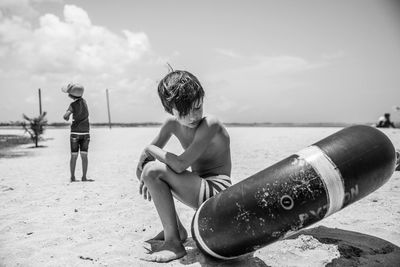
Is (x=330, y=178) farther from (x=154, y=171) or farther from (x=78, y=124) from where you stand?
(x=78, y=124)

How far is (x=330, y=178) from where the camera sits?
2.24 meters

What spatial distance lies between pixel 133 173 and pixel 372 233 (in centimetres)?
555

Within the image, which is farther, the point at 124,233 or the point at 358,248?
the point at 124,233

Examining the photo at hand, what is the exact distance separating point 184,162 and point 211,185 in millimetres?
360

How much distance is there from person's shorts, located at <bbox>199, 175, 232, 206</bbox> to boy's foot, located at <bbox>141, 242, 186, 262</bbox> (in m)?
0.46

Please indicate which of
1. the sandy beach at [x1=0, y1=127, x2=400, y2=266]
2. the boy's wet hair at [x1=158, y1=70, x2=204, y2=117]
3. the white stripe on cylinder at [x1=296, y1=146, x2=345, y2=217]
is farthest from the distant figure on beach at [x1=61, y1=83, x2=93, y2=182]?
the white stripe on cylinder at [x1=296, y1=146, x2=345, y2=217]

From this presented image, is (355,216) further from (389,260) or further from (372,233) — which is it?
(389,260)

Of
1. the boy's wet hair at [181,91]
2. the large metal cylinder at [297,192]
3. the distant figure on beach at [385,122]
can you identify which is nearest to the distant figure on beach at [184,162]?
the boy's wet hair at [181,91]

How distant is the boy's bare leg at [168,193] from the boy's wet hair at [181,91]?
52 centimetres

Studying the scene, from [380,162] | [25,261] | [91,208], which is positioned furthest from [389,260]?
[91,208]

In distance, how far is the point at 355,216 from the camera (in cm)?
397

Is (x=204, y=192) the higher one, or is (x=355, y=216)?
(x=204, y=192)

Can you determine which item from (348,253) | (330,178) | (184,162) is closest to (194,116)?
(184,162)

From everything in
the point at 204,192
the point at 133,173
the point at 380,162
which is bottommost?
the point at 133,173
